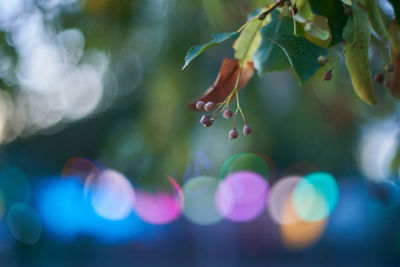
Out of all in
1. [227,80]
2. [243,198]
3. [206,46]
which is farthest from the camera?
[243,198]

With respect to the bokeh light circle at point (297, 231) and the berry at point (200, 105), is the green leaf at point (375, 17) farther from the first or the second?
the bokeh light circle at point (297, 231)

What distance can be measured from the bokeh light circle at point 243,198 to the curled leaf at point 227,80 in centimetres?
972

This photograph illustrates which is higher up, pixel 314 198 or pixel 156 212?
pixel 156 212

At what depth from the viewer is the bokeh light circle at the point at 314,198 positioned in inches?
443

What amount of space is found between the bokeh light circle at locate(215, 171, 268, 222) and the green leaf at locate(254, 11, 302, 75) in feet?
32.1

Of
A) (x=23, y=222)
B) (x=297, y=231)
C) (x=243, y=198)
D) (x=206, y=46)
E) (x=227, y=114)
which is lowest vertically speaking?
(x=297, y=231)

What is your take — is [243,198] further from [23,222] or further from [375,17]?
[375,17]

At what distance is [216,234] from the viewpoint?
10023 millimetres

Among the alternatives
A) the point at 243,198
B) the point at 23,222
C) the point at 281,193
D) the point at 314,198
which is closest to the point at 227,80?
the point at 23,222

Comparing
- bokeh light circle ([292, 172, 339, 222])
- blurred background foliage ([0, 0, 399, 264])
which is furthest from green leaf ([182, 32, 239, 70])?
bokeh light circle ([292, 172, 339, 222])

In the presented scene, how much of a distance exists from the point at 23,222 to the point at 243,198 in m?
5.63

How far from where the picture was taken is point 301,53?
63cm

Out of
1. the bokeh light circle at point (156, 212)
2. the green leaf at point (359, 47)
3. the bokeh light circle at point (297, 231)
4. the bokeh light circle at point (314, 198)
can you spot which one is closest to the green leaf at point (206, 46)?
the green leaf at point (359, 47)

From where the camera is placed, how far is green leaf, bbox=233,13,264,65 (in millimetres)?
706
